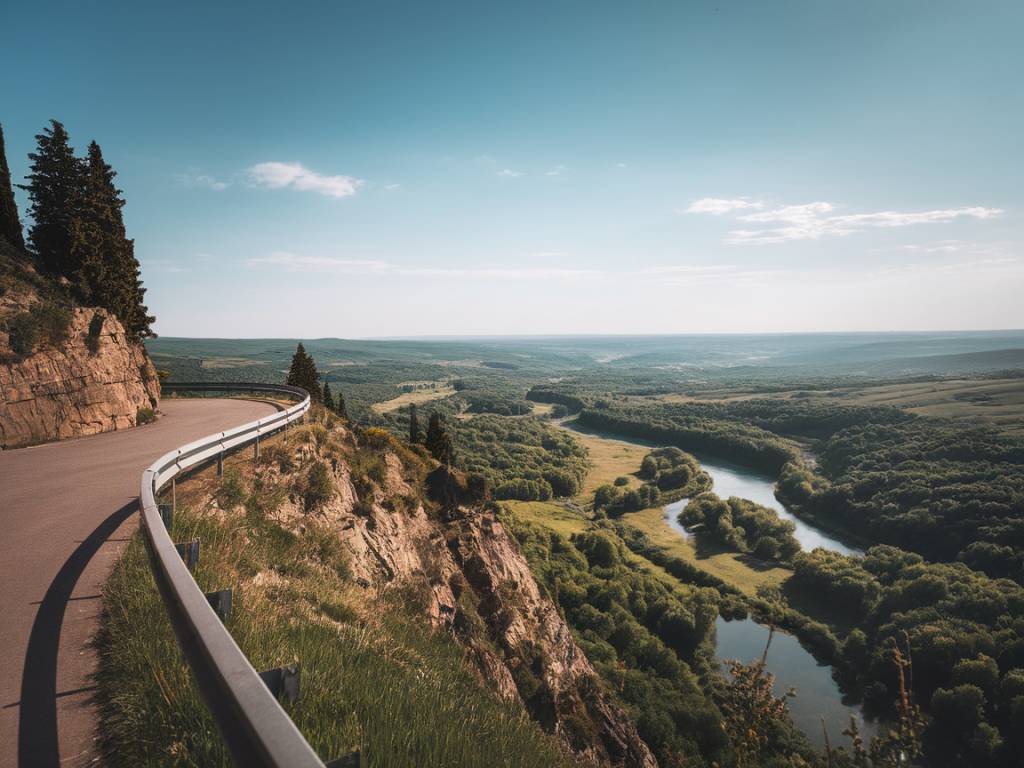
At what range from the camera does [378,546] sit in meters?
14.5

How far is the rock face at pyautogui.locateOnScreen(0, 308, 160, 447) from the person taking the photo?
15039 mm

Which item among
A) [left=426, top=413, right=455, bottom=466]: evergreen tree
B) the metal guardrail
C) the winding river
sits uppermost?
the metal guardrail

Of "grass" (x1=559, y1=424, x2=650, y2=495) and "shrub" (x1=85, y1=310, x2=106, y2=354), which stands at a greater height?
"shrub" (x1=85, y1=310, x2=106, y2=354)

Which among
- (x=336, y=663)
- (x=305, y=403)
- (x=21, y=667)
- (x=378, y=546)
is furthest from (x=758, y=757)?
(x=305, y=403)

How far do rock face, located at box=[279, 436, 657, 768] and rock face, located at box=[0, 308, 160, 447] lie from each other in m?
8.91

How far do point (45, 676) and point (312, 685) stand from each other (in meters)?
2.46

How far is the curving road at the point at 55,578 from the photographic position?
3.44m

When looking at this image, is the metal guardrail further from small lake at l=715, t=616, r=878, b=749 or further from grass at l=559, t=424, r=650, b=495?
grass at l=559, t=424, r=650, b=495

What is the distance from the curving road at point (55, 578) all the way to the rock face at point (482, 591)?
374 centimetres

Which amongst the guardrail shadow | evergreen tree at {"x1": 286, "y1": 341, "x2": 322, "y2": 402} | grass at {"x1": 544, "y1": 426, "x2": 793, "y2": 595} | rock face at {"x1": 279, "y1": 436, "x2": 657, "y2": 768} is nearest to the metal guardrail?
the guardrail shadow

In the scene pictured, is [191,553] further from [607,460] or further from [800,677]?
[607,460]

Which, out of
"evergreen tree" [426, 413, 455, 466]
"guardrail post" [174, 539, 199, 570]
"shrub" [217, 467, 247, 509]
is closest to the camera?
"guardrail post" [174, 539, 199, 570]

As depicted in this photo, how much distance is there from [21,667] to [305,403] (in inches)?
558

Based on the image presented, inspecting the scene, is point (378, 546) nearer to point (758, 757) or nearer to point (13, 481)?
point (13, 481)
